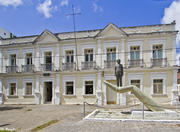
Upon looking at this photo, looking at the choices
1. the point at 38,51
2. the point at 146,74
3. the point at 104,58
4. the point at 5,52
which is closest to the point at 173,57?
the point at 146,74

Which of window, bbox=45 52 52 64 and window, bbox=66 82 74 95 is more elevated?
window, bbox=45 52 52 64

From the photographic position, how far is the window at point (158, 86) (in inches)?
565

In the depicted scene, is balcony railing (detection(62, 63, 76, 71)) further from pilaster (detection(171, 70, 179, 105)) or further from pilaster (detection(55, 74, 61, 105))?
pilaster (detection(171, 70, 179, 105))

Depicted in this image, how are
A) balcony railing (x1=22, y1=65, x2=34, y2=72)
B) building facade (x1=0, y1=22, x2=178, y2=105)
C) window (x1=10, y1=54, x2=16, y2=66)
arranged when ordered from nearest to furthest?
building facade (x1=0, y1=22, x2=178, y2=105), balcony railing (x1=22, y1=65, x2=34, y2=72), window (x1=10, y1=54, x2=16, y2=66)

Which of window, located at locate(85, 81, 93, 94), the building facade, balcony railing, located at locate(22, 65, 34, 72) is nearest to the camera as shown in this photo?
the building facade

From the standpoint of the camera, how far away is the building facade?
14328 mm

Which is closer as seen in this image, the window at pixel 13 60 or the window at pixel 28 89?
the window at pixel 28 89

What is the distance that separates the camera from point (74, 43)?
16.2 m

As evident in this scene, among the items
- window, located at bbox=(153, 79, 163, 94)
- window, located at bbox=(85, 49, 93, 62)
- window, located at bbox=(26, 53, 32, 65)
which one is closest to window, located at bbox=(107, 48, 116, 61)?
window, located at bbox=(85, 49, 93, 62)

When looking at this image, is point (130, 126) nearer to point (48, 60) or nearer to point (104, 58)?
point (104, 58)

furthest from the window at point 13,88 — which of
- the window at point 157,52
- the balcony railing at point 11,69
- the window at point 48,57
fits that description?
the window at point 157,52

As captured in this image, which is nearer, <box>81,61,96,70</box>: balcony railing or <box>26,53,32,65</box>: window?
<box>81,61,96,70</box>: balcony railing

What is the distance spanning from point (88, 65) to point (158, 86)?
7110 millimetres

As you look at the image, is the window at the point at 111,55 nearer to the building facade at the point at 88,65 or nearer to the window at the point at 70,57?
the building facade at the point at 88,65
